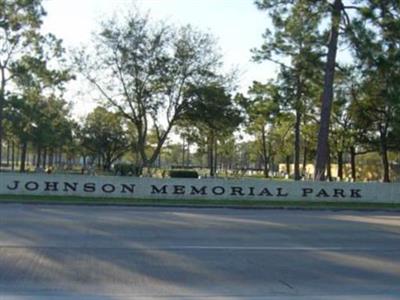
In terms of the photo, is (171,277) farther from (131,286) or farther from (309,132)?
(309,132)

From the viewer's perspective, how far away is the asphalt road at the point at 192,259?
335 inches

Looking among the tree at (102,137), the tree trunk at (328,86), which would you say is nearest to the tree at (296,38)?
the tree trunk at (328,86)

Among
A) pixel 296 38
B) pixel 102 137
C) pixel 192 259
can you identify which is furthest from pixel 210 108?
pixel 102 137

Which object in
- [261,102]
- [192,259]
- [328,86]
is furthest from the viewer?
[261,102]

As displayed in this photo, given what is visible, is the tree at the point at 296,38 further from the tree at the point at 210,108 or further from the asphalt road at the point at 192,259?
the asphalt road at the point at 192,259

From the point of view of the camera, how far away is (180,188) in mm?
29016

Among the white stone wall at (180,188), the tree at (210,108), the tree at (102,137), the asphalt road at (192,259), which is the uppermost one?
the tree at (102,137)

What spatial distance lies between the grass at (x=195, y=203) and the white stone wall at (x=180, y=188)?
47.2 inches

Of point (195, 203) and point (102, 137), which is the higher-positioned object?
point (102, 137)

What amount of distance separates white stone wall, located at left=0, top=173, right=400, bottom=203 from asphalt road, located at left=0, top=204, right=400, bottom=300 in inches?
429

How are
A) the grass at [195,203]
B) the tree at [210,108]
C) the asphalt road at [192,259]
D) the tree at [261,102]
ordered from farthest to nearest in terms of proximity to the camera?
the tree at [261,102]
the tree at [210,108]
the grass at [195,203]
the asphalt road at [192,259]

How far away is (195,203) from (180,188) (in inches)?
118

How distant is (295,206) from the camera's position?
26203 millimetres

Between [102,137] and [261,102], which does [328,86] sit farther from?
[102,137]
